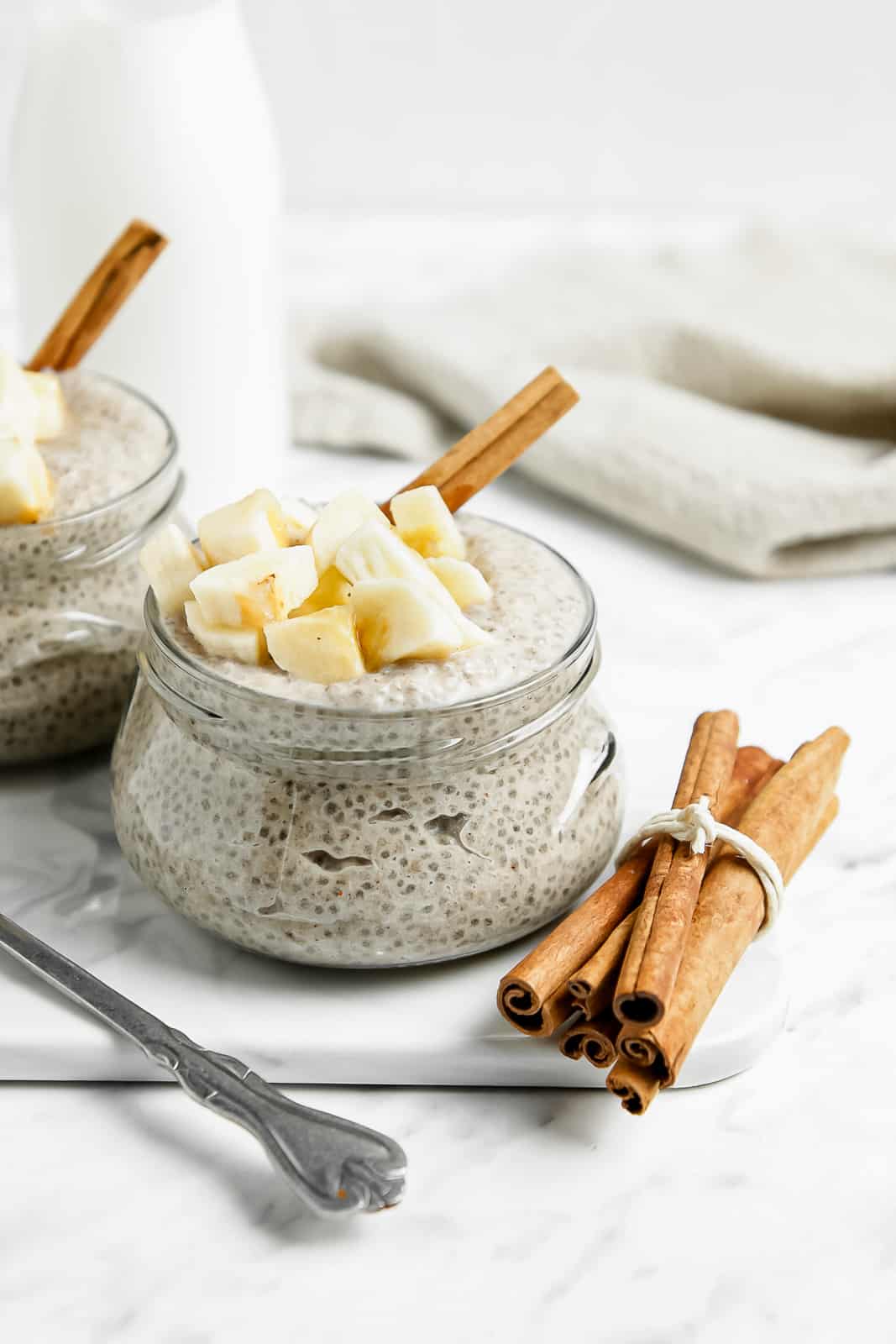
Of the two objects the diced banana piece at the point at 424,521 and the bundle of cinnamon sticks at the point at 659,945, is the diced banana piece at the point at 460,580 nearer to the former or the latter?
the diced banana piece at the point at 424,521

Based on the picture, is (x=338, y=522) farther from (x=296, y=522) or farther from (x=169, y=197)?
(x=169, y=197)

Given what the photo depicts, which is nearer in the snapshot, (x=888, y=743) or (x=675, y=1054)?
(x=675, y=1054)

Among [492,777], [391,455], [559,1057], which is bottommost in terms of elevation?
[391,455]

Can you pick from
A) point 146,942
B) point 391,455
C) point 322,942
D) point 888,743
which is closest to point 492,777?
point 322,942

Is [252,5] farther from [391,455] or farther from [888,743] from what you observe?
[888,743]

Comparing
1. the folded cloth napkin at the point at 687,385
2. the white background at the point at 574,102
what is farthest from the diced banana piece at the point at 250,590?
the white background at the point at 574,102

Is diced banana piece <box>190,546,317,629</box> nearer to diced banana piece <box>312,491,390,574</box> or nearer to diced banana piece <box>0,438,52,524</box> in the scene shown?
diced banana piece <box>312,491,390,574</box>

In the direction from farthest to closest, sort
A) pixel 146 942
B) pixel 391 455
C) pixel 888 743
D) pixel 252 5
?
pixel 252 5 < pixel 391 455 < pixel 888 743 < pixel 146 942

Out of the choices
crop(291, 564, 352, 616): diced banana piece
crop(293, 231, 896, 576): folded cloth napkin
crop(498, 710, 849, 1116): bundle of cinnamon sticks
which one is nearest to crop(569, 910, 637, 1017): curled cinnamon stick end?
crop(498, 710, 849, 1116): bundle of cinnamon sticks
